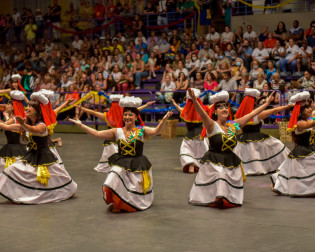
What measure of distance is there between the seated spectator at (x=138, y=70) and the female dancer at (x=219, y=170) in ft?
35.4

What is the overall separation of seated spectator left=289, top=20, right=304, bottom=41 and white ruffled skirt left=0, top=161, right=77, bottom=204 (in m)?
11.1

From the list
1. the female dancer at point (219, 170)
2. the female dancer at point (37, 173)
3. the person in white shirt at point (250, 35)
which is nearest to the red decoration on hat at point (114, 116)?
the female dancer at point (37, 173)

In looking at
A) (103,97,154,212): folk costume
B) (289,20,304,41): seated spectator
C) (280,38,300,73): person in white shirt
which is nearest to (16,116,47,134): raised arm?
(103,97,154,212): folk costume

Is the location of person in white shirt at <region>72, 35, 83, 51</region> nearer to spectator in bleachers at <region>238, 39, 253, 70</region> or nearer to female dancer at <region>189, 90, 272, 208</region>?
spectator in bleachers at <region>238, 39, 253, 70</region>

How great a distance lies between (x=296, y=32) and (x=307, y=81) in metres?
2.91

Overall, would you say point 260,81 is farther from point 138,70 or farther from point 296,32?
point 138,70

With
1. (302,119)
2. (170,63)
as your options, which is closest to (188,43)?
(170,63)

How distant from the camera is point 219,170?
22.4ft

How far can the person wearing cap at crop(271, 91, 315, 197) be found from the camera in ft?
24.3

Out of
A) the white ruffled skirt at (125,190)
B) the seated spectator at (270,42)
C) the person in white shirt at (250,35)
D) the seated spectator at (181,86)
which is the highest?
the person in white shirt at (250,35)

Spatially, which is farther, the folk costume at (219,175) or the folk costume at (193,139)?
the folk costume at (193,139)

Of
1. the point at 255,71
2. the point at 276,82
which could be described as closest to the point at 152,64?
the point at 255,71

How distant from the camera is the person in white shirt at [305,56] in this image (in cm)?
1541

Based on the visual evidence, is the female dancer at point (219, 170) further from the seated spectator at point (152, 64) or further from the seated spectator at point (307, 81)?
the seated spectator at point (152, 64)
